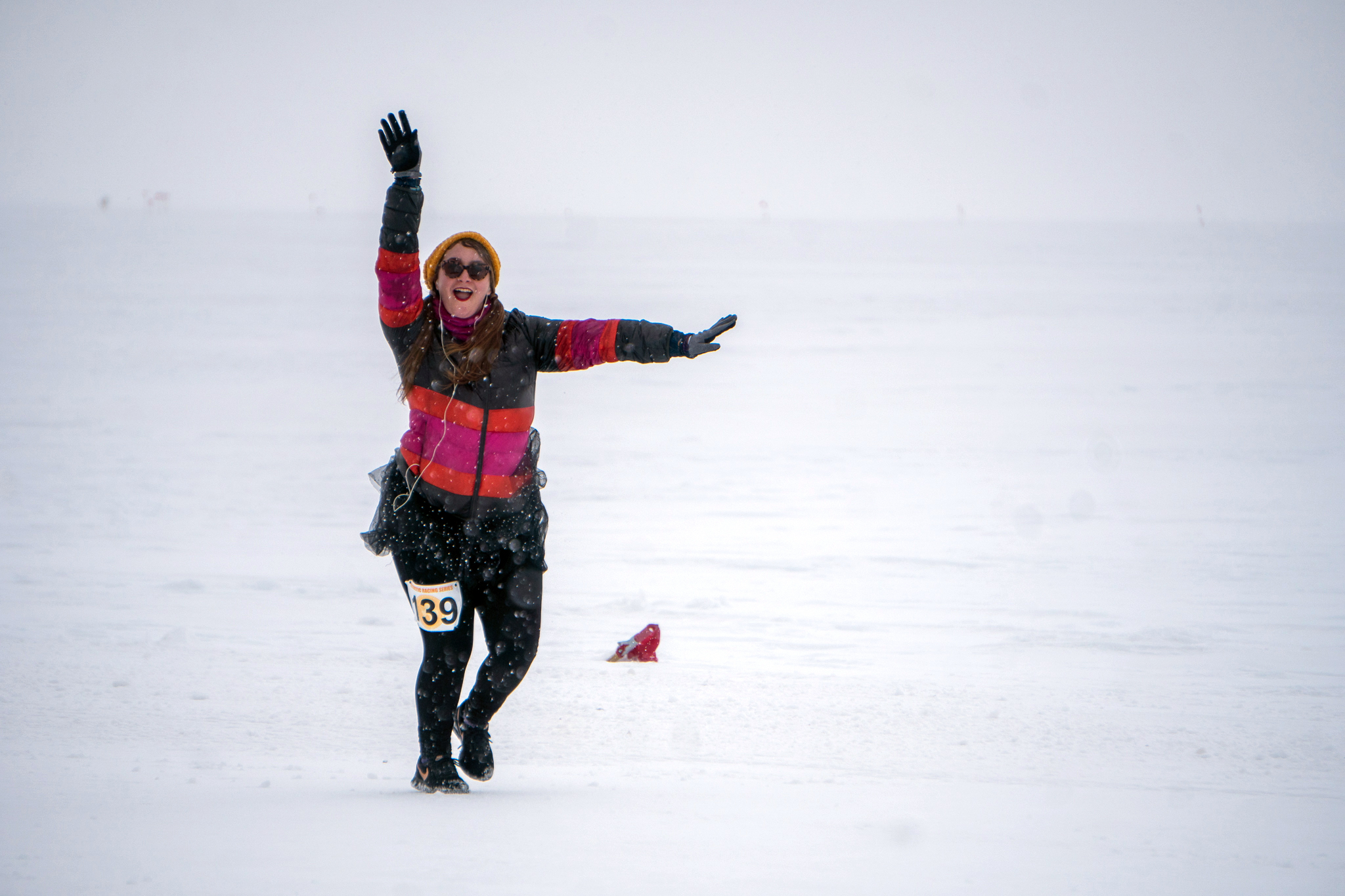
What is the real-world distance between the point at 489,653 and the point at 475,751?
0.26 meters

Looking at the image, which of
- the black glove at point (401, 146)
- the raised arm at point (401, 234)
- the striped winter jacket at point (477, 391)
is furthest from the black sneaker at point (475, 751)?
the black glove at point (401, 146)

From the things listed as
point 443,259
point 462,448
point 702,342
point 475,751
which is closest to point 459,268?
point 443,259

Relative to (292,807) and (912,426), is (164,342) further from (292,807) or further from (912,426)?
(292,807)

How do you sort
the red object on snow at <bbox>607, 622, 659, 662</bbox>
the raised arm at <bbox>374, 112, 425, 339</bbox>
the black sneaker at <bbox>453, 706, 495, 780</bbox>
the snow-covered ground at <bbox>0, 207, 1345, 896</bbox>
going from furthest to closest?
the red object on snow at <bbox>607, 622, 659, 662</bbox> < the black sneaker at <bbox>453, 706, 495, 780</bbox> < the raised arm at <bbox>374, 112, 425, 339</bbox> < the snow-covered ground at <bbox>0, 207, 1345, 896</bbox>

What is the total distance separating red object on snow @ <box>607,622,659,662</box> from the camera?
4449mm

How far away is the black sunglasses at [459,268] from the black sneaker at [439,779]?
1.16 metres

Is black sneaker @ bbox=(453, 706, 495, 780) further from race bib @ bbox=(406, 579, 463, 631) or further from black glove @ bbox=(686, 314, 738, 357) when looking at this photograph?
black glove @ bbox=(686, 314, 738, 357)

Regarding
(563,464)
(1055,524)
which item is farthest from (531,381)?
(563,464)

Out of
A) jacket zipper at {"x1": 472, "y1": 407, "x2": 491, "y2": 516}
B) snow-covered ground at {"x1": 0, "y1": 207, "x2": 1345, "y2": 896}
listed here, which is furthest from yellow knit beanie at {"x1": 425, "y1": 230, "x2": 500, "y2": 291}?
snow-covered ground at {"x1": 0, "y1": 207, "x2": 1345, "y2": 896}

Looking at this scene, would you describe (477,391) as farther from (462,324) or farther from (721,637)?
(721,637)

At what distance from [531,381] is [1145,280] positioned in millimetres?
34108

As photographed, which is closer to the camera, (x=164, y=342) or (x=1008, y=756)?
(x=1008, y=756)

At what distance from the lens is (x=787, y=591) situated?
18.7 feet

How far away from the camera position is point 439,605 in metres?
2.83
